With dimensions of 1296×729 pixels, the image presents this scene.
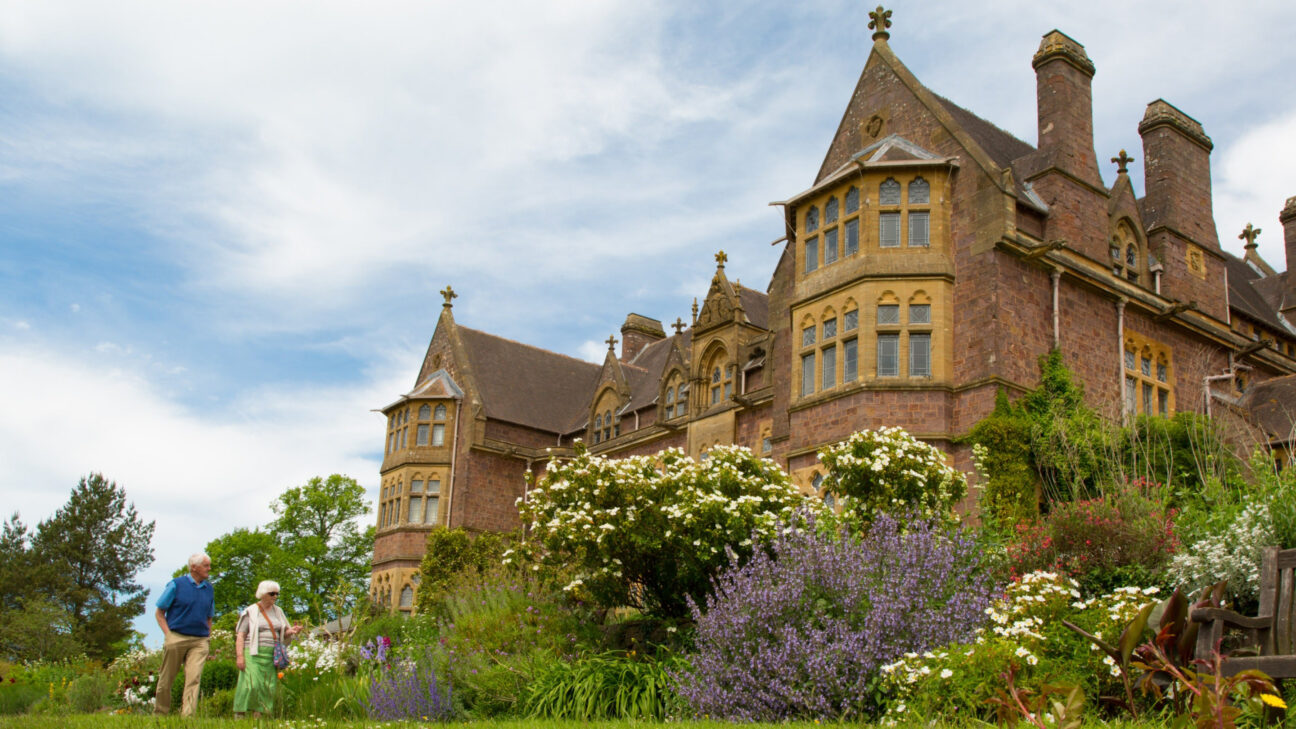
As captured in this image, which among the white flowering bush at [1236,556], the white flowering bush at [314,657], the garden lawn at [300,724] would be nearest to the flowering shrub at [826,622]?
the garden lawn at [300,724]

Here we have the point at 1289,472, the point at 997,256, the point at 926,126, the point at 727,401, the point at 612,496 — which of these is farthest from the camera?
the point at 727,401

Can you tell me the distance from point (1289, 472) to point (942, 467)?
506cm

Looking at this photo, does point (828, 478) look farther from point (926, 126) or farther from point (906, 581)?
point (926, 126)

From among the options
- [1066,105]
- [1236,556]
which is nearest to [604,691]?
[1236,556]

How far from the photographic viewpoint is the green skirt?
11.6m

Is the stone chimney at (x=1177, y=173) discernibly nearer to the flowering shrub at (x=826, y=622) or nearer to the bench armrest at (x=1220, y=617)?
the flowering shrub at (x=826, y=622)

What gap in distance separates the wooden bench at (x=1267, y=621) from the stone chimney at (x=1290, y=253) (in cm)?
2742

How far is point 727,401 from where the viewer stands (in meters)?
30.5

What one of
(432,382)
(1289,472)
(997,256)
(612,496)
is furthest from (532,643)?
(432,382)

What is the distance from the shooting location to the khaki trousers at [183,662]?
11.9m

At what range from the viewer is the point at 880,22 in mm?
25516

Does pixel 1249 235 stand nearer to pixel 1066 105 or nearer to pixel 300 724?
pixel 1066 105

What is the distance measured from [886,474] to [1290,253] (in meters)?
24.1

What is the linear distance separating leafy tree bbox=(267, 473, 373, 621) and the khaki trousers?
4276 cm
